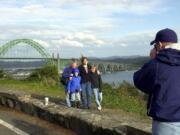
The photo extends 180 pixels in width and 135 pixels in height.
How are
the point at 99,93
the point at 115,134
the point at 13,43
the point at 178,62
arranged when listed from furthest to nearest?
the point at 13,43 → the point at 99,93 → the point at 115,134 → the point at 178,62

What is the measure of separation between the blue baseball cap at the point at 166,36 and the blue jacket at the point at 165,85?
4.6 inches

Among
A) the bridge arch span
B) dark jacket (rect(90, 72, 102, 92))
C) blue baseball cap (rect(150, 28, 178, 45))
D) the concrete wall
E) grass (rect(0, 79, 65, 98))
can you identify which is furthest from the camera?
the bridge arch span

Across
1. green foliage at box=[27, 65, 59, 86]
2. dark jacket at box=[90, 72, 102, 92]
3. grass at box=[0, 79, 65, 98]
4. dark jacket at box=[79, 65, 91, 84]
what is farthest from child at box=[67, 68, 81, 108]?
green foliage at box=[27, 65, 59, 86]

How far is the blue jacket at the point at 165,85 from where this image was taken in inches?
193

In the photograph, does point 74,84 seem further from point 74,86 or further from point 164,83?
point 164,83

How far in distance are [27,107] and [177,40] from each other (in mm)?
Answer: 8389

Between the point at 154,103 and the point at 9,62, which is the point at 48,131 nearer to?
the point at 154,103

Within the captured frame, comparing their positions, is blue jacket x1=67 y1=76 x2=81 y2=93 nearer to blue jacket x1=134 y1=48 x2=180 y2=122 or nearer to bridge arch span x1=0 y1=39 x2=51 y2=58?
blue jacket x1=134 y1=48 x2=180 y2=122

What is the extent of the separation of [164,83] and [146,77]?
7.9 inches

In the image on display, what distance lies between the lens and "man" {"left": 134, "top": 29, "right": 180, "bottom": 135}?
16.1 feet

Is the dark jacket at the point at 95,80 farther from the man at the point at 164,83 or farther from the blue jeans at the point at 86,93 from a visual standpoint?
the man at the point at 164,83

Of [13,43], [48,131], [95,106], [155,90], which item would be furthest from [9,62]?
[155,90]

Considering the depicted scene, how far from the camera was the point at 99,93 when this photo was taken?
14.9m

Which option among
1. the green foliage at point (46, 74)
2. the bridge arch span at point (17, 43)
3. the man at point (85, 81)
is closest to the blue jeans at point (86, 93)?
the man at point (85, 81)
